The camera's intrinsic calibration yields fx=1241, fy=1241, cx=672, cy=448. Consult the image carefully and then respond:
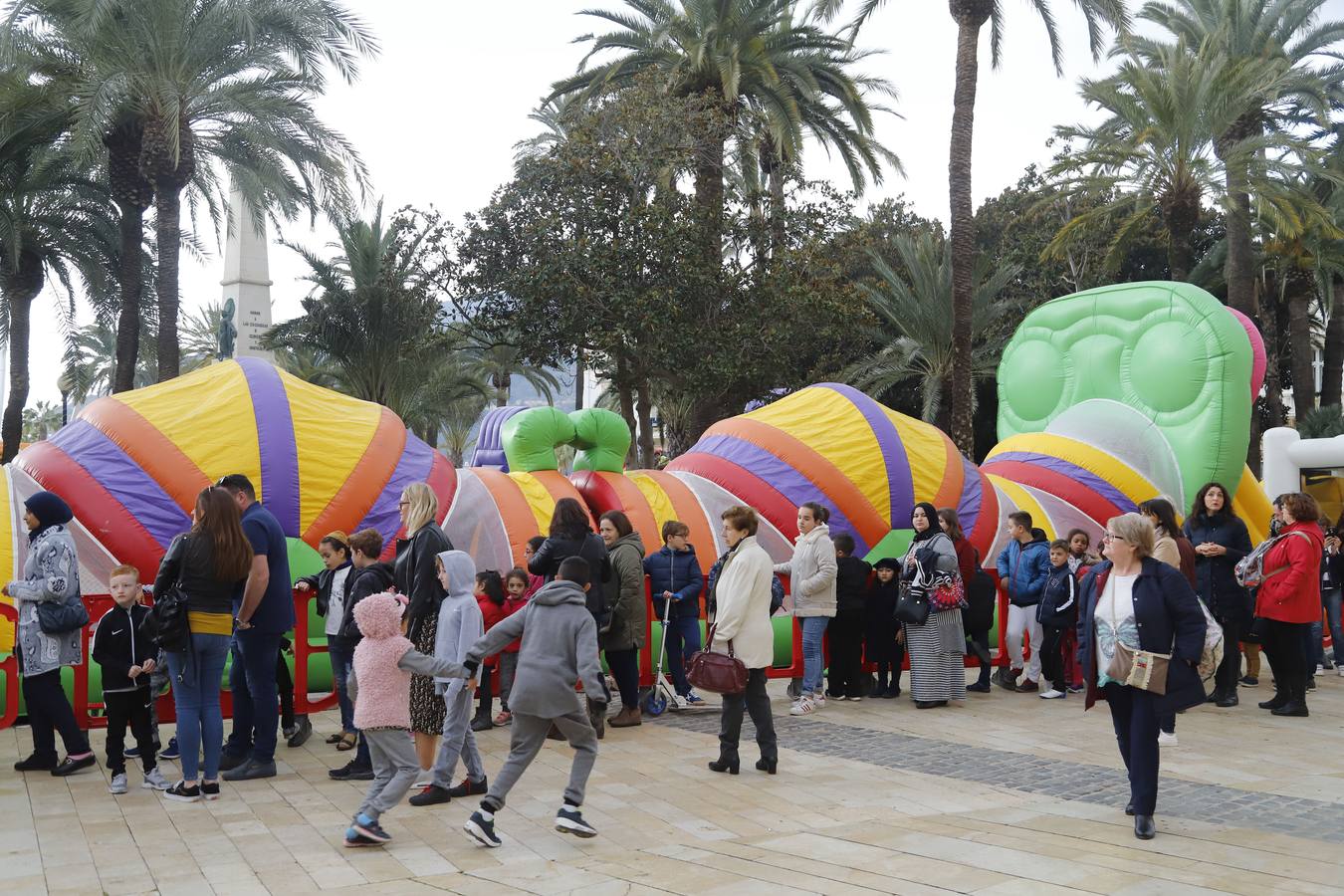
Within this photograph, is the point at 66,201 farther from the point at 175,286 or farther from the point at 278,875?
the point at 278,875

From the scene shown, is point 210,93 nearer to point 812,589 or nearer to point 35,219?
point 35,219

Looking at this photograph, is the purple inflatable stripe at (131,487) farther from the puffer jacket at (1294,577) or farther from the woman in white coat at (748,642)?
the puffer jacket at (1294,577)

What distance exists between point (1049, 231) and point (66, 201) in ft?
75.5

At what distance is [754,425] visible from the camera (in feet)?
40.5

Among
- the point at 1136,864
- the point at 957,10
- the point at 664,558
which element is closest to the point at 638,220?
the point at 957,10

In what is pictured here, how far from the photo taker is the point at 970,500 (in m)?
12.6

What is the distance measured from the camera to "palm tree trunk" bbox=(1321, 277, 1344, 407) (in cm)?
3192

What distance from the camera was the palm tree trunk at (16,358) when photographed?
23391 millimetres

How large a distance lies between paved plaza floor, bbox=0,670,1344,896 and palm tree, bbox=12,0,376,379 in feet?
39.8

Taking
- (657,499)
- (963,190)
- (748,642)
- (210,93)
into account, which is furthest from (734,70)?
(748,642)

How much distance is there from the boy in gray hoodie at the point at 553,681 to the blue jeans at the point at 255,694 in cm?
172

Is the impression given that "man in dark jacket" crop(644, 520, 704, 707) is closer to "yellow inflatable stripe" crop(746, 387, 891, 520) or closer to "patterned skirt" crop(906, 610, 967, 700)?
"patterned skirt" crop(906, 610, 967, 700)

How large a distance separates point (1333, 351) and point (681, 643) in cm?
2847

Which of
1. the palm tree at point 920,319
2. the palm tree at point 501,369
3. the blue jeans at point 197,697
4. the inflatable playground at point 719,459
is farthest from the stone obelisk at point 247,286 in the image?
the blue jeans at point 197,697
